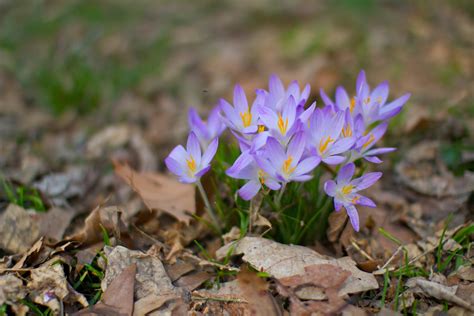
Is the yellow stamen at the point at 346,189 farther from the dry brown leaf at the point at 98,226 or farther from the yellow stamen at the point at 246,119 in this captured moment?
the dry brown leaf at the point at 98,226

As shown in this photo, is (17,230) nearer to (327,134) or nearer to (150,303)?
(150,303)

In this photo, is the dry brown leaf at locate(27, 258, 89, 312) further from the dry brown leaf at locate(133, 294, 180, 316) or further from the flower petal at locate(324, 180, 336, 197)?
the flower petal at locate(324, 180, 336, 197)

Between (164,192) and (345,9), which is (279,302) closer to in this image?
(164,192)

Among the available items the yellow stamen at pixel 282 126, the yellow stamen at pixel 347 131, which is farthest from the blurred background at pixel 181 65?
the yellow stamen at pixel 282 126

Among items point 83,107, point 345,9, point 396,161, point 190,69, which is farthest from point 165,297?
point 345,9

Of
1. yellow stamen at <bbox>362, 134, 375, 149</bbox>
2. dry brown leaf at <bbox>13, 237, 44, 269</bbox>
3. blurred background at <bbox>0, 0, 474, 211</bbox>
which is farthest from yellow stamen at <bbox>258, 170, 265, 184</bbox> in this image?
blurred background at <bbox>0, 0, 474, 211</bbox>

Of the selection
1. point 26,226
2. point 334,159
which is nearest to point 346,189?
point 334,159
